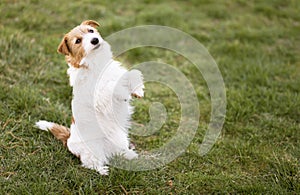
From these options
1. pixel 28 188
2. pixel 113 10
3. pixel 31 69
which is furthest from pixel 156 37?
pixel 28 188

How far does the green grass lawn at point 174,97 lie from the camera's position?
298cm

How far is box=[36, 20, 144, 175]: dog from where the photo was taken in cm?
273

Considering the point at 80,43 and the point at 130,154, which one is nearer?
the point at 80,43

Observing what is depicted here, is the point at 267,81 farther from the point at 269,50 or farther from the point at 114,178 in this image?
the point at 114,178

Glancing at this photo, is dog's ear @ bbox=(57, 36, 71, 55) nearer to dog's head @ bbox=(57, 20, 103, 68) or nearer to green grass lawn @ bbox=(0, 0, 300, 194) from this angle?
dog's head @ bbox=(57, 20, 103, 68)

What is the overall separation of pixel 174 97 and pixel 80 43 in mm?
1717

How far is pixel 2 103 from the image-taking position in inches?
143

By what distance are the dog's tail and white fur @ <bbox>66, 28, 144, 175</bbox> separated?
161 millimetres

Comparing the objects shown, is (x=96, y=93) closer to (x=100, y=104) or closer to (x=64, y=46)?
(x=100, y=104)


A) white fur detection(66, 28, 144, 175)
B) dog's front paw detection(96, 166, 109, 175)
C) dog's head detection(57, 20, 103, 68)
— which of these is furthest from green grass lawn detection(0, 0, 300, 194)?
dog's head detection(57, 20, 103, 68)

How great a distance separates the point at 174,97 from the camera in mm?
4184

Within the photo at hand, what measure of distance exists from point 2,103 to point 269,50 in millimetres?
3412

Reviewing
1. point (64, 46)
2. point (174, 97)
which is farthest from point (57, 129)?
point (174, 97)

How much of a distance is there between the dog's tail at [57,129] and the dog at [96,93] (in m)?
0.19
